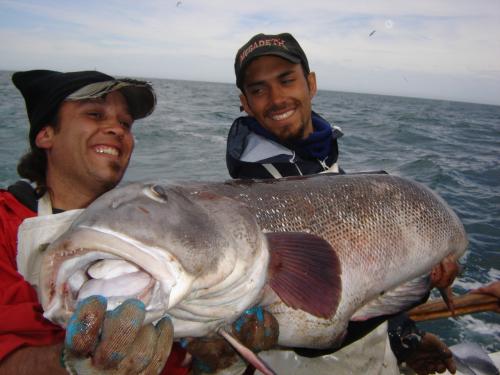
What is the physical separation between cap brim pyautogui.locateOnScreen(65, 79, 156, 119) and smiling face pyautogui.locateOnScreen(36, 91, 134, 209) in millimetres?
120

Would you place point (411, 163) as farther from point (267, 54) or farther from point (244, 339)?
point (244, 339)

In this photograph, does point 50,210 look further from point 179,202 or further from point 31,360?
point 179,202

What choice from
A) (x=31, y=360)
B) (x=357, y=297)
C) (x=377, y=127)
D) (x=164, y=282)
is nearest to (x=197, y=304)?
(x=164, y=282)

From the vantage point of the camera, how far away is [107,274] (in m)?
1.38

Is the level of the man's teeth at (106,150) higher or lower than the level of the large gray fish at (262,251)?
higher

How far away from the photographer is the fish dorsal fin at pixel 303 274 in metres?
1.79

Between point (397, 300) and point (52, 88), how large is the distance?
2660mm

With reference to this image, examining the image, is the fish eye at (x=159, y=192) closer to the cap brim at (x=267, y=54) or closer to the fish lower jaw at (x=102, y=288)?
the fish lower jaw at (x=102, y=288)

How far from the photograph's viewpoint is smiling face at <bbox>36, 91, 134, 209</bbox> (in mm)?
2518

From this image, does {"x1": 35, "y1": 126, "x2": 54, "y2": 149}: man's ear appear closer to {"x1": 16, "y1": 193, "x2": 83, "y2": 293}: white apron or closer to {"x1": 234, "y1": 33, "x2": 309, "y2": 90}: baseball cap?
{"x1": 16, "y1": 193, "x2": 83, "y2": 293}: white apron

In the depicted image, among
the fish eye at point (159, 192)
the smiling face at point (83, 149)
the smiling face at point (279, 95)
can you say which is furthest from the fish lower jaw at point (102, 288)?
the smiling face at point (279, 95)

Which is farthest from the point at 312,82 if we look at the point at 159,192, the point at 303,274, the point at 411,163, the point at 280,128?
the point at 411,163

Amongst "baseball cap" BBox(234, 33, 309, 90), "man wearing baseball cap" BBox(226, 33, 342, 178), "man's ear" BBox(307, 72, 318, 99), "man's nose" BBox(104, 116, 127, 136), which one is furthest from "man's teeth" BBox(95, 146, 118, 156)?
"man's ear" BBox(307, 72, 318, 99)

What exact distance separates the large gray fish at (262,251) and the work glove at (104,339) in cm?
8
